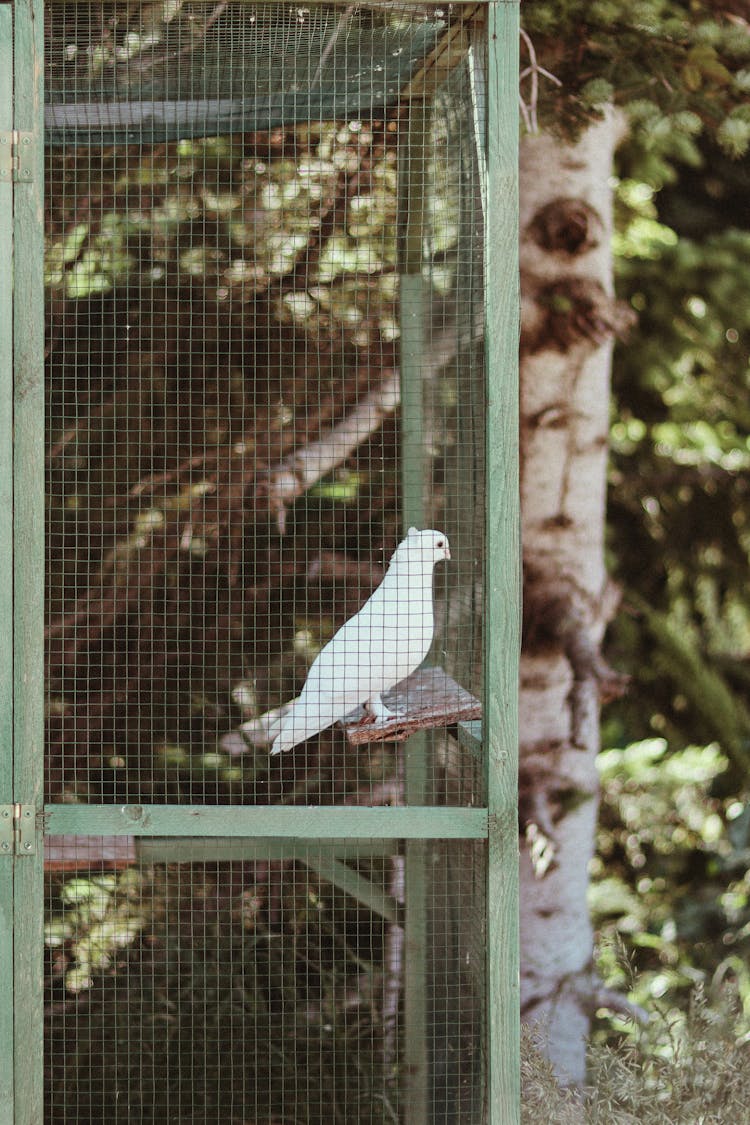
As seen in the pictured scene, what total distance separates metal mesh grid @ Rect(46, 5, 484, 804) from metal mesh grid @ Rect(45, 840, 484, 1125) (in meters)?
0.20

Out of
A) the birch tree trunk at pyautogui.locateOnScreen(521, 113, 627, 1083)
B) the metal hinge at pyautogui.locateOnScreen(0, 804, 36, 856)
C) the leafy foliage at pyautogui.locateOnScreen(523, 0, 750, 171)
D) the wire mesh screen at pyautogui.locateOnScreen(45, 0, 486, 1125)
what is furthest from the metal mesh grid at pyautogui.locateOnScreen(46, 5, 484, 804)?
the metal hinge at pyautogui.locateOnScreen(0, 804, 36, 856)

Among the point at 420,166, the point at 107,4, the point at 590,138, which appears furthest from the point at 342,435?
the point at 107,4

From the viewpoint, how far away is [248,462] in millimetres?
2436

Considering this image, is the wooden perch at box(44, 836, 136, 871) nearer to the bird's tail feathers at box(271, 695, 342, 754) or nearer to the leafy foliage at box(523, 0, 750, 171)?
the bird's tail feathers at box(271, 695, 342, 754)

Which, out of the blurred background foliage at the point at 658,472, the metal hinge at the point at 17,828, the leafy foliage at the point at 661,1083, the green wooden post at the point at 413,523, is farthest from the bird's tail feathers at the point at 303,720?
the leafy foliage at the point at 661,1083

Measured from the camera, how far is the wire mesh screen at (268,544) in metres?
1.65

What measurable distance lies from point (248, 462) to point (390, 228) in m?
0.60

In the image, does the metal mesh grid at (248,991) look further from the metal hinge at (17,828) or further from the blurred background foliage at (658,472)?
the metal hinge at (17,828)

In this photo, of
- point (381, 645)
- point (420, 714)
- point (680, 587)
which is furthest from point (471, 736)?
point (680, 587)

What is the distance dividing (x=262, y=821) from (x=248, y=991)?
3.30ft

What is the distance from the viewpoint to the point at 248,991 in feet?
7.57

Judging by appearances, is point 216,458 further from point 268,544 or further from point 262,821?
point 262,821

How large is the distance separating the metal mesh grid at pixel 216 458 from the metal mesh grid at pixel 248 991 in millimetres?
198

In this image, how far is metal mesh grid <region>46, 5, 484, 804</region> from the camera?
2213 mm
